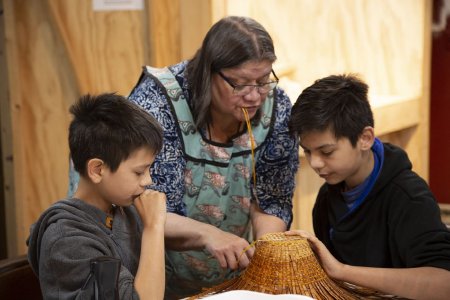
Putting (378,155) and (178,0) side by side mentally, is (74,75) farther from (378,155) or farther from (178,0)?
(378,155)

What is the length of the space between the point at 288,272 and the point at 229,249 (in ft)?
1.04

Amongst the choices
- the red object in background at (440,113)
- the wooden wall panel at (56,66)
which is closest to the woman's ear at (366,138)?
the wooden wall panel at (56,66)

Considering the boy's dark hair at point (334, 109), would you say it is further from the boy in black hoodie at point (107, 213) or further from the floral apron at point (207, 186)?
the boy in black hoodie at point (107, 213)

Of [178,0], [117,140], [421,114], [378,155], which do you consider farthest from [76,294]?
[421,114]

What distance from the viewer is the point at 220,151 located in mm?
2018

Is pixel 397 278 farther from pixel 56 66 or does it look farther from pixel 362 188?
pixel 56 66

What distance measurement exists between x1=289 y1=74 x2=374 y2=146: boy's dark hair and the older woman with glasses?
4.8 inches

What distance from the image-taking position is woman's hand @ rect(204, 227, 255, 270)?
174 cm

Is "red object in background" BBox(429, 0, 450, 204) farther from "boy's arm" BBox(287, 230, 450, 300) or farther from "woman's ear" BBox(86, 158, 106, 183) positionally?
"woman's ear" BBox(86, 158, 106, 183)

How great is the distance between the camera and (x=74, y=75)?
321 cm

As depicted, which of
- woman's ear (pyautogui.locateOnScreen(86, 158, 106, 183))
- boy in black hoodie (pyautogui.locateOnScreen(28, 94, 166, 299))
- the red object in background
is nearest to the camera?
boy in black hoodie (pyautogui.locateOnScreen(28, 94, 166, 299))

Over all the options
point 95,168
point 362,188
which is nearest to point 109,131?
point 95,168

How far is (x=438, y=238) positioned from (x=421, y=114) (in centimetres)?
191

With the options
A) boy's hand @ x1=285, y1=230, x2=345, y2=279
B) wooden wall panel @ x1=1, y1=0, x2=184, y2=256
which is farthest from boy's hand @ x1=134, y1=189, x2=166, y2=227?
wooden wall panel @ x1=1, y1=0, x2=184, y2=256
